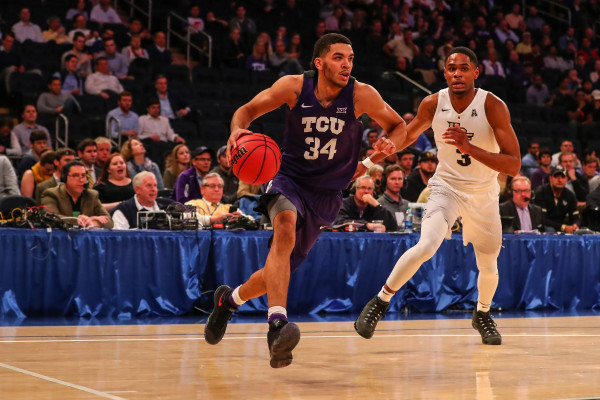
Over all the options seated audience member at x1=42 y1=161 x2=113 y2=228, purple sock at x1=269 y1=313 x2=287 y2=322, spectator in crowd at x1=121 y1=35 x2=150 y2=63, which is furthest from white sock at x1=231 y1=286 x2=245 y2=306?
spectator in crowd at x1=121 y1=35 x2=150 y2=63

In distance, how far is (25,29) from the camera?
13.3 metres

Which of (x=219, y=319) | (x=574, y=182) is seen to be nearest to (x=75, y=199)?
(x=219, y=319)

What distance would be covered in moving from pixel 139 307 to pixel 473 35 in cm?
1299

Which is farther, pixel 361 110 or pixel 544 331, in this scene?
pixel 544 331

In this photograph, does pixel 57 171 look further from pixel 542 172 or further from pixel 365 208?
pixel 542 172

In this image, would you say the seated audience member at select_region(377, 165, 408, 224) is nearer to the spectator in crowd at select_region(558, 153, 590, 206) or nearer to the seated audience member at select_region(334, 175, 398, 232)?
the seated audience member at select_region(334, 175, 398, 232)

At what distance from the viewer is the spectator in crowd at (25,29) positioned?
13.2 meters

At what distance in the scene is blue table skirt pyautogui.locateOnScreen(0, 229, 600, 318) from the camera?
24.7 feet

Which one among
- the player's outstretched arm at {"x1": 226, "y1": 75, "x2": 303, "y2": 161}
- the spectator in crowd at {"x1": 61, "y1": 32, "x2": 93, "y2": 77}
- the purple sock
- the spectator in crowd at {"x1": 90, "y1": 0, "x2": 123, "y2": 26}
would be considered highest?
the spectator in crowd at {"x1": 90, "y1": 0, "x2": 123, "y2": 26}

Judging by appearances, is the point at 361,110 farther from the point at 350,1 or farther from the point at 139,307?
the point at 350,1

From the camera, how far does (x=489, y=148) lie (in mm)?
5965

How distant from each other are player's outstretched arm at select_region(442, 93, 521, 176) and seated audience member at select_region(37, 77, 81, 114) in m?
7.54

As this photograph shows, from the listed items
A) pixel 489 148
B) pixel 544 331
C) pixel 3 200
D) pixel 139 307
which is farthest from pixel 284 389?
pixel 3 200

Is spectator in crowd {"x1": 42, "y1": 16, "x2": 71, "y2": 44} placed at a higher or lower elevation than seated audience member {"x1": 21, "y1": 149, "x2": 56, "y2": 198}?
higher
